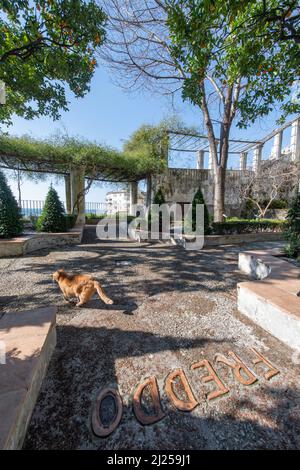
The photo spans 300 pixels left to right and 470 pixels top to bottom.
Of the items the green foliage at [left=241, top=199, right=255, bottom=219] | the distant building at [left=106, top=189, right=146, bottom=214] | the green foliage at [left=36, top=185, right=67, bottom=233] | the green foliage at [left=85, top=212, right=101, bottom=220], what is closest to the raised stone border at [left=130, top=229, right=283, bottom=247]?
the green foliage at [left=36, top=185, right=67, bottom=233]

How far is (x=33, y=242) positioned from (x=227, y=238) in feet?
24.0

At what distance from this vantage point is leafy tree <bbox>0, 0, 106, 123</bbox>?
3961 mm

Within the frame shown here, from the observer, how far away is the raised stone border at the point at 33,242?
5391 millimetres

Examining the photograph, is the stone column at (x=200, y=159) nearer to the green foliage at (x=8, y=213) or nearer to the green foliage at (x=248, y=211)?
the green foliage at (x=248, y=211)

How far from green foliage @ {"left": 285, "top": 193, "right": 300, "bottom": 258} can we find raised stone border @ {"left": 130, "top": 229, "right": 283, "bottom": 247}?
2692mm

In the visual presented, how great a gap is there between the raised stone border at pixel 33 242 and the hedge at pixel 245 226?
19.2 feet

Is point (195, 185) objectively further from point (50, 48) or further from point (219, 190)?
point (50, 48)

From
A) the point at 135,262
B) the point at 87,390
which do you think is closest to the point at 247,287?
the point at 87,390

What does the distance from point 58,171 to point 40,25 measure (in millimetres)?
8823

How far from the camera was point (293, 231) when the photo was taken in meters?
5.29

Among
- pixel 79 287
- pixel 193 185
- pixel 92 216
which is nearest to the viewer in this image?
pixel 79 287

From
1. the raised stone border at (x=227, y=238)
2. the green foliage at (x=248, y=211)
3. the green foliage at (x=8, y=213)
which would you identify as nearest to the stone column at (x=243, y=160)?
the green foliage at (x=248, y=211)

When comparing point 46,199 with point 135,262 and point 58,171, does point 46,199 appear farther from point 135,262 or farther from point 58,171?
point 58,171

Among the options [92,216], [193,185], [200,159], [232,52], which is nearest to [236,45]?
[232,52]
